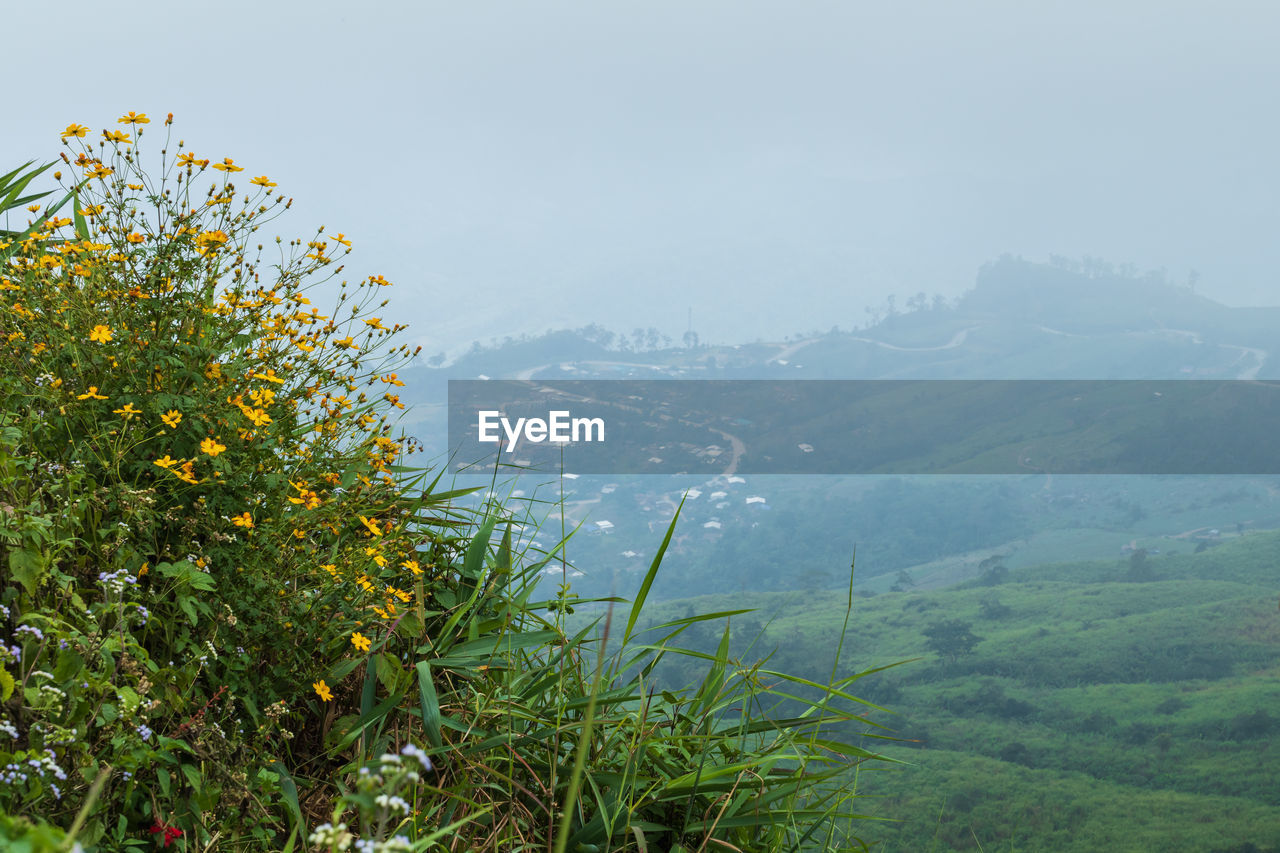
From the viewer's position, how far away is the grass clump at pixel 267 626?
1732 millimetres

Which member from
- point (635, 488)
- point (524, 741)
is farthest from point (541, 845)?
point (635, 488)

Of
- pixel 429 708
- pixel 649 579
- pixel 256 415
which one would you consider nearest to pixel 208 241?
pixel 256 415

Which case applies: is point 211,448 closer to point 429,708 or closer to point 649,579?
point 429,708

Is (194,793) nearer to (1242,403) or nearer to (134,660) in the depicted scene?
(134,660)

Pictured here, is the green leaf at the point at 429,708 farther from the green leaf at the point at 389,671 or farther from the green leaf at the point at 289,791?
the green leaf at the point at 289,791

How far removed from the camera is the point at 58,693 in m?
1.36

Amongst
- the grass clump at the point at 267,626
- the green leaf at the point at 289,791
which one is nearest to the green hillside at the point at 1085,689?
the grass clump at the point at 267,626

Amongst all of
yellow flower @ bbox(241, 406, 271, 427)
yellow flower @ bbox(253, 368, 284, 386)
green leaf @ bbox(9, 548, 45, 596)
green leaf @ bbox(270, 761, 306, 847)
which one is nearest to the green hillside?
green leaf @ bbox(270, 761, 306, 847)

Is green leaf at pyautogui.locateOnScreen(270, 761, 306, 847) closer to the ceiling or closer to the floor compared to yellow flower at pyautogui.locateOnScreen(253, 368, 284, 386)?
closer to the floor

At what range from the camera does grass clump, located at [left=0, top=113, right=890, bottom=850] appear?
173cm

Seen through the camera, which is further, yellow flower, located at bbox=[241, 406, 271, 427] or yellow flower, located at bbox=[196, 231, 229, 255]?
yellow flower, located at bbox=[196, 231, 229, 255]

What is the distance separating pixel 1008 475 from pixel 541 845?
57.9 m

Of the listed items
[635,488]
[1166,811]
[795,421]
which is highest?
[795,421]

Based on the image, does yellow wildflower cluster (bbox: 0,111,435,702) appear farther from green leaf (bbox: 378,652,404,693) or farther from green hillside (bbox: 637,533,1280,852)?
green hillside (bbox: 637,533,1280,852)
